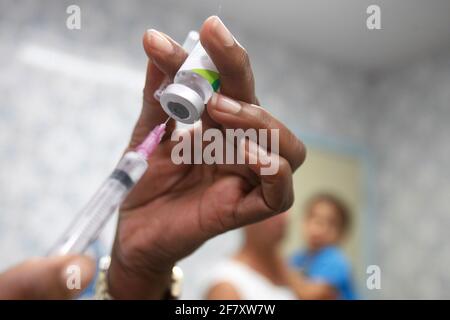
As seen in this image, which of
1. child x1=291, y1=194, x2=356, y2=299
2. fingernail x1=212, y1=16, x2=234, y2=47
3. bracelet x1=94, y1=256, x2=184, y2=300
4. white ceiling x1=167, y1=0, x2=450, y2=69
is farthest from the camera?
white ceiling x1=167, y1=0, x2=450, y2=69

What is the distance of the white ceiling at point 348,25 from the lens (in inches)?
66.4

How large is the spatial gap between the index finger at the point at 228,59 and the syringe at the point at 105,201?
0.38 ft

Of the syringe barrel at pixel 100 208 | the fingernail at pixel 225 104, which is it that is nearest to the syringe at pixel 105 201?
the syringe barrel at pixel 100 208

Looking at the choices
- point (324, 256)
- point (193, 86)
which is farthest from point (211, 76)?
point (324, 256)

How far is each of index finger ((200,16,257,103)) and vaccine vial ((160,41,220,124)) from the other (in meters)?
0.01

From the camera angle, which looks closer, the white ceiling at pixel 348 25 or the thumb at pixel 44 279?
the thumb at pixel 44 279

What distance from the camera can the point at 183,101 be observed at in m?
0.45

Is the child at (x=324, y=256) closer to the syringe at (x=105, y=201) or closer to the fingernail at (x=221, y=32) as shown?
the syringe at (x=105, y=201)

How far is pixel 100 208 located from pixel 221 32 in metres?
0.22

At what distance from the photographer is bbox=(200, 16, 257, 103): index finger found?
1.34 feet

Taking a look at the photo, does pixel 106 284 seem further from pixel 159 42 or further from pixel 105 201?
pixel 159 42

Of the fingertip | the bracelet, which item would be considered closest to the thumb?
the fingertip

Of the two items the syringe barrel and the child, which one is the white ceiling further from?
the syringe barrel
